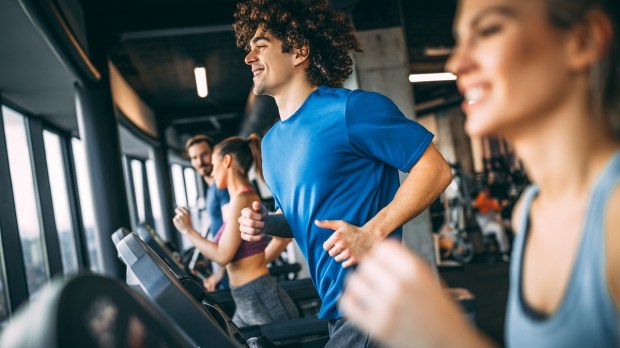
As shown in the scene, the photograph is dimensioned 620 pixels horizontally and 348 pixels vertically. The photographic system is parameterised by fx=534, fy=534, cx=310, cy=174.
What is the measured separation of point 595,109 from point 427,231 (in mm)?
3949

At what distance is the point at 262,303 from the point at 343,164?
4.64 ft

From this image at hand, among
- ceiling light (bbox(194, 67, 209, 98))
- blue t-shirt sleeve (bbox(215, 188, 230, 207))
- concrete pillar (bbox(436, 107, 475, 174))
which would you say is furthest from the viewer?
concrete pillar (bbox(436, 107, 475, 174))

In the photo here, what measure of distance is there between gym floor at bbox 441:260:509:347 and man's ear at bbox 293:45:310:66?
269 cm

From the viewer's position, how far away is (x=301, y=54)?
65.0 inches

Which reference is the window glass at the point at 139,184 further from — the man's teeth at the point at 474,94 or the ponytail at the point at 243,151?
the man's teeth at the point at 474,94

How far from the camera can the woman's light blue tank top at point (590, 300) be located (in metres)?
0.48

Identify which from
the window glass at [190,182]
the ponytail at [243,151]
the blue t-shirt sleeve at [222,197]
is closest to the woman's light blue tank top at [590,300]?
the ponytail at [243,151]

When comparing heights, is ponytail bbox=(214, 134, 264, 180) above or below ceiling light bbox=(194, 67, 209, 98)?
below

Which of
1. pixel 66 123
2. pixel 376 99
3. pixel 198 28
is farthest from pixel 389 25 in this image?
pixel 66 123

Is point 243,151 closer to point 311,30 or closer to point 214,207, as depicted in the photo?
point 214,207

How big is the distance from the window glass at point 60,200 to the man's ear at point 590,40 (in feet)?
22.9

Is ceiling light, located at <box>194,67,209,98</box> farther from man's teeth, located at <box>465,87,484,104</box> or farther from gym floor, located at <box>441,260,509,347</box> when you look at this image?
man's teeth, located at <box>465,87,484,104</box>

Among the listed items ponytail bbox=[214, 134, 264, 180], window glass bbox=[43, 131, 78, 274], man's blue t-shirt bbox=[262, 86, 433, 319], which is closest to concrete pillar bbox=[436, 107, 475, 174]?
window glass bbox=[43, 131, 78, 274]

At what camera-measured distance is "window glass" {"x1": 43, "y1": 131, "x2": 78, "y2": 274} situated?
6863 mm
